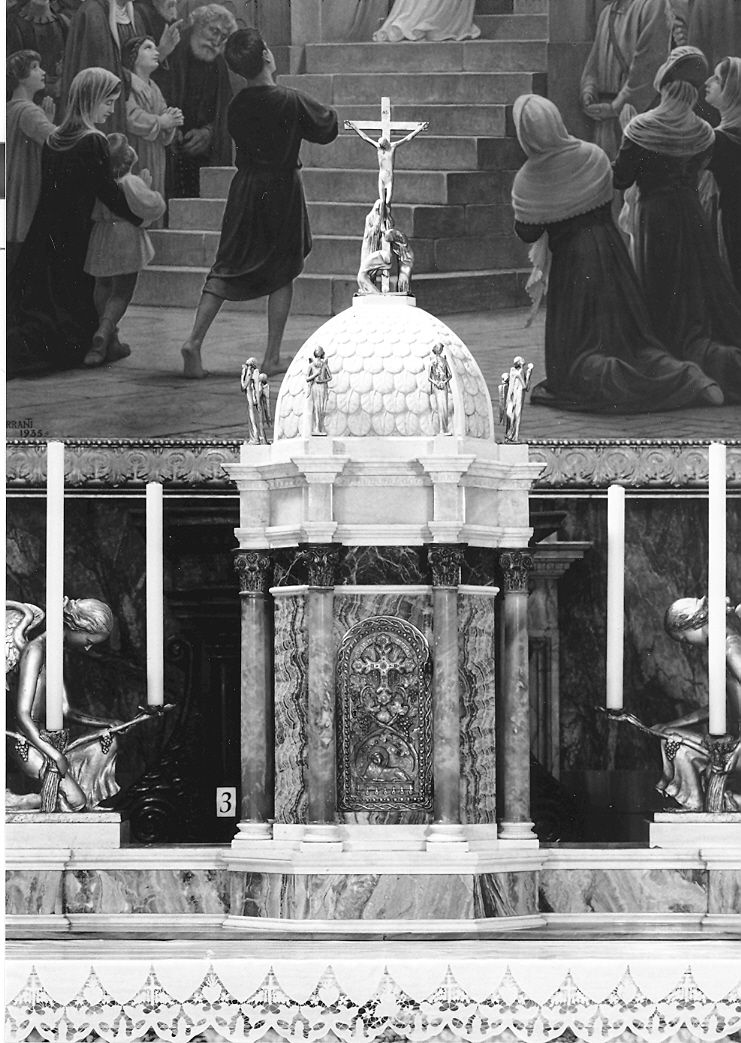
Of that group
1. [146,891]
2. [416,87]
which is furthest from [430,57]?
[146,891]

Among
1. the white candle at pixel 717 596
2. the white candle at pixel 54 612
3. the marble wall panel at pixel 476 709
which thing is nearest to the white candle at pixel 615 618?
the white candle at pixel 717 596

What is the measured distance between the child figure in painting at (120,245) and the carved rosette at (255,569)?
8.47ft

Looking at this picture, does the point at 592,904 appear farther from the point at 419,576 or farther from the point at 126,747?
the point at 126,747

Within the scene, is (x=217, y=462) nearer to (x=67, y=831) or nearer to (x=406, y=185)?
(x=406, y=185)

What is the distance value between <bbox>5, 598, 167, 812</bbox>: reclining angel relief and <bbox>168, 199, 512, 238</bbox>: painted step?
2375 mm

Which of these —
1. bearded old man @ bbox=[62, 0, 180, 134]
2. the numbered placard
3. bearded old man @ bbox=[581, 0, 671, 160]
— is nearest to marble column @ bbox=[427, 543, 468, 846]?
the numbered placard

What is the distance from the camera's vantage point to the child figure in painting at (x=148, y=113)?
1012 centimetres

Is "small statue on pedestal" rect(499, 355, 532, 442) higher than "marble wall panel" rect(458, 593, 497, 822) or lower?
higher

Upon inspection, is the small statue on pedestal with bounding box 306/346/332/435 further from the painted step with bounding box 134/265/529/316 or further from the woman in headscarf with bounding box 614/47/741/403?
the woman in headscarf with bounding box 614/47/741/403

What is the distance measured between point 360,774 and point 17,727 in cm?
136

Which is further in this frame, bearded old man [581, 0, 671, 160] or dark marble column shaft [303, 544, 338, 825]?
bearded old man [581, 0, 671, 160]

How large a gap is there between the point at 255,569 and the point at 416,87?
333cm

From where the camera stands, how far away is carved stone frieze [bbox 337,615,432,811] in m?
7.53

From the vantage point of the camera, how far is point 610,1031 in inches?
256
